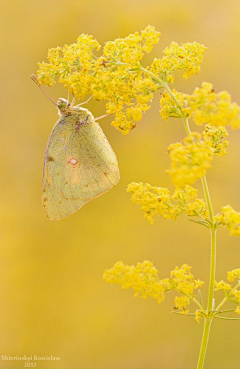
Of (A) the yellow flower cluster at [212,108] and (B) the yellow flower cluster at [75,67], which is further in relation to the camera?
(B) the yellow flower cluster at [75,67]

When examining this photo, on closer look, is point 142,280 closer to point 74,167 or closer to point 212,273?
point 212,273

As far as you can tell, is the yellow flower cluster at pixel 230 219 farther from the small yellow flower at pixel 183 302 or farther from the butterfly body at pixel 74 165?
the butterfly body at pixel 74 165

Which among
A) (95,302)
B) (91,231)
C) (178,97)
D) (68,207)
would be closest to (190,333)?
(95,302)

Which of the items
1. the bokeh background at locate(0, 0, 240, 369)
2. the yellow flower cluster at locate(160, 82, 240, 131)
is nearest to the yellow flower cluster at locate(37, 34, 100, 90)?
the yellow flower cluster at locate(160, 82, 240, 131)

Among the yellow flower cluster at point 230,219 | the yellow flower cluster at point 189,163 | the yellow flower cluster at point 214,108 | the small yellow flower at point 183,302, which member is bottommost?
the small yellow flower at point 183,302

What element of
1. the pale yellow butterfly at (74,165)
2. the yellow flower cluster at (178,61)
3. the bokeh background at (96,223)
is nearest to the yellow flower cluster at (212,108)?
the yellow flower cluster at (178,61)

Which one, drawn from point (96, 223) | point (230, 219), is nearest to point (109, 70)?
point (230, 219)

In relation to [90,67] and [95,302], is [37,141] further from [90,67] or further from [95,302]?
[90,67]
